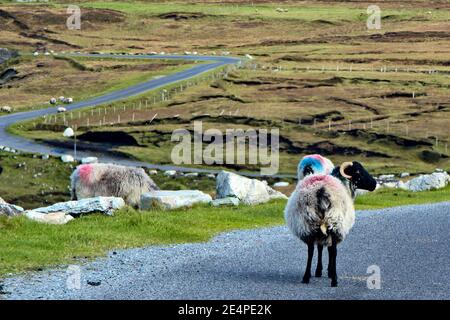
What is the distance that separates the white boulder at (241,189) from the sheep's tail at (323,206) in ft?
42.6

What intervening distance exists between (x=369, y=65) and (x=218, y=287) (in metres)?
106

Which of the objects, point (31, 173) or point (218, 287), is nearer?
point (218, 287)

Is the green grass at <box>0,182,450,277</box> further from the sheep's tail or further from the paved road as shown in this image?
the sheep's tail

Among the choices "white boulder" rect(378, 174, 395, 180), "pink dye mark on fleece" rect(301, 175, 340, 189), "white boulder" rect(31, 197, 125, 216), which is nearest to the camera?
"pink dye mark on fleece" rect(301, 175, 340, 189)

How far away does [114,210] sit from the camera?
23969 millimetres

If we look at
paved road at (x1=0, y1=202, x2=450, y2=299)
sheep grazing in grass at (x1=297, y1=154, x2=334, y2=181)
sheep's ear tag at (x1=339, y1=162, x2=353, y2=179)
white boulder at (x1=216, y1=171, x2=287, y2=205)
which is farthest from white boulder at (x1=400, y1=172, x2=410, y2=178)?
sheep's ear tag at (x1=339, y1=162, x2=353, y2=179)

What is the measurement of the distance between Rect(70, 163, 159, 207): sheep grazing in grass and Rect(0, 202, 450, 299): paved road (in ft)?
22.1

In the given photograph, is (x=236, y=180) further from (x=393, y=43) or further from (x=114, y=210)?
(x=393, y=43)

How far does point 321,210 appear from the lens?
54.2 ft

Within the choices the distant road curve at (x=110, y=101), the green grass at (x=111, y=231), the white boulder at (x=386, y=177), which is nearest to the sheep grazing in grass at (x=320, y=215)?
the green grass at (x=111, y=231)

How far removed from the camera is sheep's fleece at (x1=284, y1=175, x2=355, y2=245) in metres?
16.5

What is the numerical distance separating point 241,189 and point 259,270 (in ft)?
42.5

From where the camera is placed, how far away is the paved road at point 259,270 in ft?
49.5
